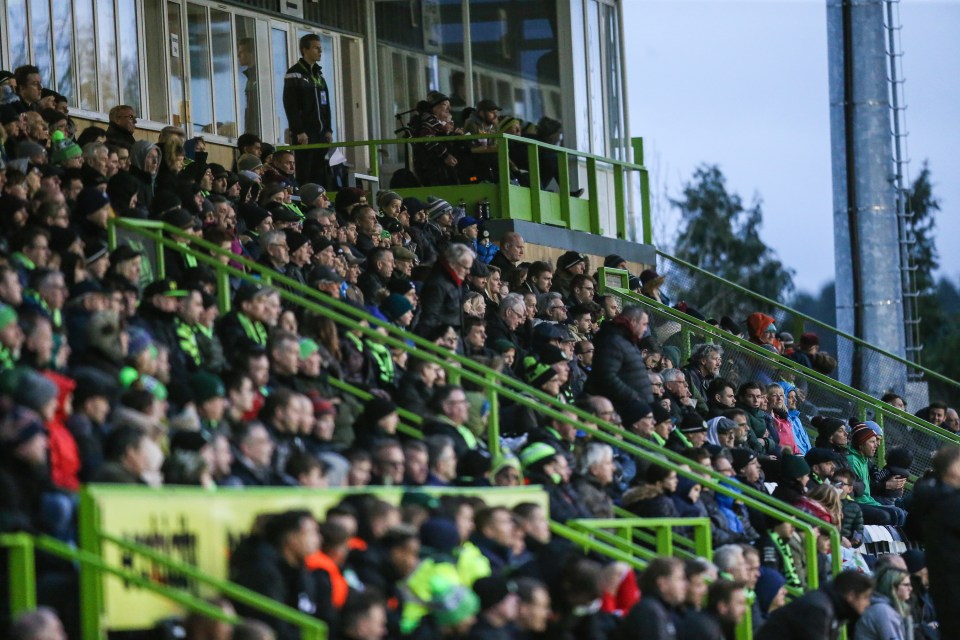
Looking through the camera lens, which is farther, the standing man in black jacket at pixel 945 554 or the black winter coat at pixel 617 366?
the black winter coat at pixel 617 366

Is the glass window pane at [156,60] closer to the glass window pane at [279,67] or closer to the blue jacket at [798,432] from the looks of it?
the glass window pane at [279,67]

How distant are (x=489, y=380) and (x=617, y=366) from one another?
102 inches

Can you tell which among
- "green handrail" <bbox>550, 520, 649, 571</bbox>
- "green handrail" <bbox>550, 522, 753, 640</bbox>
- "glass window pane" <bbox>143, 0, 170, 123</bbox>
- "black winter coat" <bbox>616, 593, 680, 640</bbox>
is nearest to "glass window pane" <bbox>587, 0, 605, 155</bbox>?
"glass window pane" <bbox>143, 0, 170, 123</bbox>

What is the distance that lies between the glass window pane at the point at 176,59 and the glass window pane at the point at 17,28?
2258mm

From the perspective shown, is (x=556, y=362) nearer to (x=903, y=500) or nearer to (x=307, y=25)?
(x=903, y=500)

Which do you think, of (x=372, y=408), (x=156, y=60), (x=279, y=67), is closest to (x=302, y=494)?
(x=372, y=408)

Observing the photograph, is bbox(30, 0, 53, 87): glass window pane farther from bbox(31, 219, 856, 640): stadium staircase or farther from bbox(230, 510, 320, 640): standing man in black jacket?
bbox(230, 510, 320, 640): standing man in black jacket

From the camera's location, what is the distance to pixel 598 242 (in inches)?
807

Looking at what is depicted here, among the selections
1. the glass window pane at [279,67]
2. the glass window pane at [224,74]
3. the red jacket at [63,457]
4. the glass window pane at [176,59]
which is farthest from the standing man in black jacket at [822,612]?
the glass window pane at [279,67]

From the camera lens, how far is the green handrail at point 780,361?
57.6 ft

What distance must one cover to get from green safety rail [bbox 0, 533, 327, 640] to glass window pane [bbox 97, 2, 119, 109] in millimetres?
11132

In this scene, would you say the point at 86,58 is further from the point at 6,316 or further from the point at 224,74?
the point at 6,316

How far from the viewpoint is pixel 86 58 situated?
1795 cm

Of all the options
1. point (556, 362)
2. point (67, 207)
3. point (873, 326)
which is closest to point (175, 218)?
point (67, 207)
